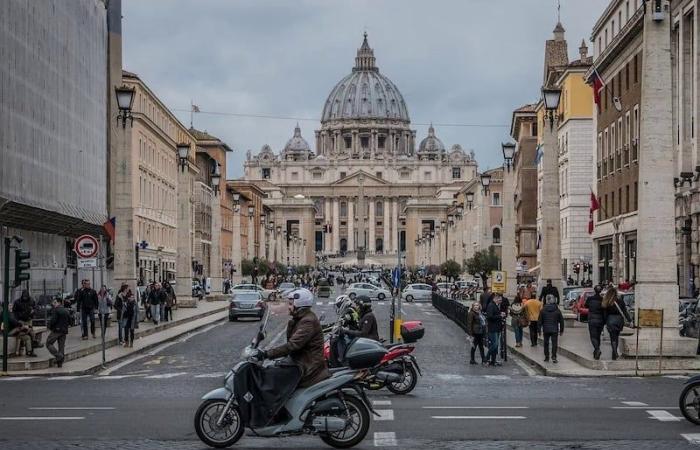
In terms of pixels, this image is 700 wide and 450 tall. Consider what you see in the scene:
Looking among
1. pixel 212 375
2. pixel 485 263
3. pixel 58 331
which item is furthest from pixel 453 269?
pixel 212 375

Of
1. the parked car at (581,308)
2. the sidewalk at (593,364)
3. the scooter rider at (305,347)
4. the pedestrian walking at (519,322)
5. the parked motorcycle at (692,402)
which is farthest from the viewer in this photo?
the parked car at (581,308)

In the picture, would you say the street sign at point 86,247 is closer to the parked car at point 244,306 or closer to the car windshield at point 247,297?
the parked car at point 244,306

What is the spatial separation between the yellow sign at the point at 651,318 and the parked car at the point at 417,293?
63.4 metres

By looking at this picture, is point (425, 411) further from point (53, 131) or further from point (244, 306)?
point (53, 131)

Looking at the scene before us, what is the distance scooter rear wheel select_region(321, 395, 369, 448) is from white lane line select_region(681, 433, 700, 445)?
3.45 metres

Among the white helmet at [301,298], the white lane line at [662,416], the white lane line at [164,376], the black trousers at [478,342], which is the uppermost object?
the white helmet at [301,298]

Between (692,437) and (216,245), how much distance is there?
198 ft

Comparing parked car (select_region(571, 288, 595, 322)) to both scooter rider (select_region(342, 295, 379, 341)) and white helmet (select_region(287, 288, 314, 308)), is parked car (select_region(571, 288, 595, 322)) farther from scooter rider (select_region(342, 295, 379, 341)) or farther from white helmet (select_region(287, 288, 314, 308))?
white helmet (select_region(287, 288, 314, 308))

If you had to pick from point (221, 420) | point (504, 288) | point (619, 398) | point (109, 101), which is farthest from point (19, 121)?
point (221, 420)

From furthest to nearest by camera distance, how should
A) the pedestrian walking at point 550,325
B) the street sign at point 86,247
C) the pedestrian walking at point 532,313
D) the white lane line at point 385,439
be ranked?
1. the pedestrian walking at point 532,313
2. the street sign at point 86,247
3. the pedestrian walking at point 550,325
4. the white lane line at point 385,439

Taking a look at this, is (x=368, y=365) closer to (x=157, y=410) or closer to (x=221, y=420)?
(x=221, y=420)

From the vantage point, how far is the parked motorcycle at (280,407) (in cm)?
1405

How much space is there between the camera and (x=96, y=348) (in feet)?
110

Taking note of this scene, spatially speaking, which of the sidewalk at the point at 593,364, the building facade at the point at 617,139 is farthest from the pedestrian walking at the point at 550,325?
the building facade at the point at 617,139
